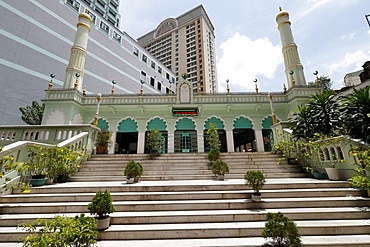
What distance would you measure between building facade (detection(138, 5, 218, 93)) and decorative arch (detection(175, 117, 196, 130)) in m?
37.0

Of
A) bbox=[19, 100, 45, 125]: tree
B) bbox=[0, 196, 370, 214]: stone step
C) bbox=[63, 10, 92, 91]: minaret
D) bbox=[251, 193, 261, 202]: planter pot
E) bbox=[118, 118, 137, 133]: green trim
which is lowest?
Result: bbox=[0, 196, 370, 214]: stone step

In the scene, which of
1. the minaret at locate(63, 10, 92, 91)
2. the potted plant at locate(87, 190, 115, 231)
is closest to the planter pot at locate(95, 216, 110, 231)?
the potted plant at locate(87, 190, 115, 231)

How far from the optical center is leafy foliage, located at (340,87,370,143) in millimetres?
4897

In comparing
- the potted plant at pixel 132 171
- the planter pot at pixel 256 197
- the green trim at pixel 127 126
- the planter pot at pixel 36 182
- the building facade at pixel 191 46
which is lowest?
the planter pot at pixel 256 197

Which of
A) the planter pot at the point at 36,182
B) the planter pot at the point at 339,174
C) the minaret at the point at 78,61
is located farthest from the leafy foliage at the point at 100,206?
the minaret at the point at 78,61

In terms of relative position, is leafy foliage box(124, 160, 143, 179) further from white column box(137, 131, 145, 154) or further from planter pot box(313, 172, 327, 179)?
white column box(137, 131, 145, 154)

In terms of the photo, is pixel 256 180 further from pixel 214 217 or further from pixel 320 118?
pixel 320 118

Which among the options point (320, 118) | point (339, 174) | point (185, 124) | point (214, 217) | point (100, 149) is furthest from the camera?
point (185, 124)

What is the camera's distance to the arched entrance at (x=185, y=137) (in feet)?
44.4

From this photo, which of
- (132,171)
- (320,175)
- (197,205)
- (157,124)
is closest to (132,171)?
(132,171)

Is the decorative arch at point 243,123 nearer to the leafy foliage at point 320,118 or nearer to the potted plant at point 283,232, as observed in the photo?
the leafy foliage at point 320,118

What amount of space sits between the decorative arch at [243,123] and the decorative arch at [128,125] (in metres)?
8.06

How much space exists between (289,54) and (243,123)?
741 cm

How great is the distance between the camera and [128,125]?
13469 mm
